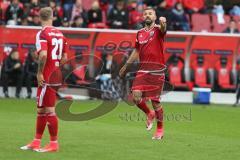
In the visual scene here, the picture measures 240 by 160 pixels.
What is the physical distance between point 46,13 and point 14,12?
45.3ft

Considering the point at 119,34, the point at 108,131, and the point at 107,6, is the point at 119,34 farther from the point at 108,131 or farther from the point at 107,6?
the point at 108,131

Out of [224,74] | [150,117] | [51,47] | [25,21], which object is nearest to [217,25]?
[224,74]

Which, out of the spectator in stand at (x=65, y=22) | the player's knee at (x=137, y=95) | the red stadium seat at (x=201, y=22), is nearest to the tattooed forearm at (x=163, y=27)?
the player's knee at (x=137, y=95)

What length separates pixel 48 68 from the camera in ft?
35.2

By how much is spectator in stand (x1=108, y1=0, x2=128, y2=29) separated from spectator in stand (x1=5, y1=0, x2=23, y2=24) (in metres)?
3.03

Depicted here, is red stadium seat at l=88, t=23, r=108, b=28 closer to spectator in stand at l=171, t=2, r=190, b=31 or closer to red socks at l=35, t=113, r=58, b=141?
spectator in stand at l=171, t=2, r=190, b=31

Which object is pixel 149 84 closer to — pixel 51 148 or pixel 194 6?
pixel 51 148

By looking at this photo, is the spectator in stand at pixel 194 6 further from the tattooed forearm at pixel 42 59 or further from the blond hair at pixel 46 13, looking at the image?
the tattooed forearm at pixel 42 59

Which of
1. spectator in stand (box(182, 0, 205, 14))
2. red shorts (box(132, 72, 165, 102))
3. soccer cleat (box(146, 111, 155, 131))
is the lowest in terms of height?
soccer cleat (box(146, 111, 155, 131))

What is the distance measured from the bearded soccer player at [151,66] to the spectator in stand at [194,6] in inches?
538

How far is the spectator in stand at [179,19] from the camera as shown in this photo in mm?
25172

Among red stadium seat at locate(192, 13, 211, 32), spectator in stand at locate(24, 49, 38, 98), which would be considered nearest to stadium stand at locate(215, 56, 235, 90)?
red stadium seat at locate(192, 13, 211, 32)

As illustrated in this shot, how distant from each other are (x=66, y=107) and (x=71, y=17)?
20.7 ft

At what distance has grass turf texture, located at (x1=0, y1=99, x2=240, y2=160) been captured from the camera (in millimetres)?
10727
